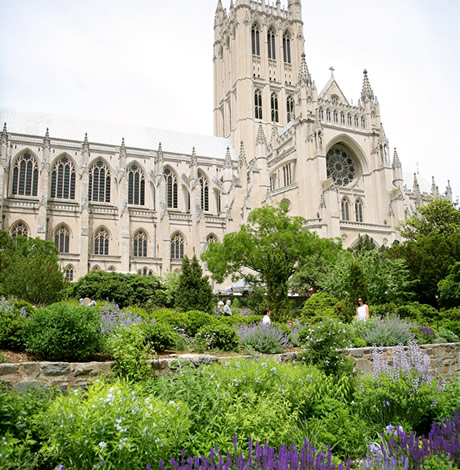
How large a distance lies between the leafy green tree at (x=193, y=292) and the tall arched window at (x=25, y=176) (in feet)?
89.0

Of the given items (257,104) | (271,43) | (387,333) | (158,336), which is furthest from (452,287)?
(271,43)

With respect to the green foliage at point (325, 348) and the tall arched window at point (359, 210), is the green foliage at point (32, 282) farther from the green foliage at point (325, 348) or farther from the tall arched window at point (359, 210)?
the tall arched window at point (359, 210)

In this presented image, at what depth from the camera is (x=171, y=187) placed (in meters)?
50.1

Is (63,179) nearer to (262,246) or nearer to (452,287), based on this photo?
(262,246)

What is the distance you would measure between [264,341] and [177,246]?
3504cm

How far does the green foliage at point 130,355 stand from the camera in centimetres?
744

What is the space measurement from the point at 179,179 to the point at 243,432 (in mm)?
45806

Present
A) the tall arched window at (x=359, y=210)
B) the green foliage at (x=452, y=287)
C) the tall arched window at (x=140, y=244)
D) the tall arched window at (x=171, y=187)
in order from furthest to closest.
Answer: the tall arched window at (x=171, y=187) < the tall arched window at (x=359, y=210) < the tall arched window at (x=140, y=244) < the green foliage at (x=452, y=287)

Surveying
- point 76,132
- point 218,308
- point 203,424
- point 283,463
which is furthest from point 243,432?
point 76,132

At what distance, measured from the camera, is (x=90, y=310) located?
8430 millimetres

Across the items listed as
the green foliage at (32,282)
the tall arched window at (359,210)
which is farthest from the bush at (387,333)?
the tall arched window at (359,210)

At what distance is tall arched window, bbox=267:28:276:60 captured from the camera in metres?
60.7

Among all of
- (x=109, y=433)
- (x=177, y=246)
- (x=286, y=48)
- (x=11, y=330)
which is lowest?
(x=109, y=433)

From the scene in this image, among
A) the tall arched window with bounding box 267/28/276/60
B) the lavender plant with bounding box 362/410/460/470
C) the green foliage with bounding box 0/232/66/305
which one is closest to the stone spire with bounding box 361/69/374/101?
the tall arched window with bounding box 267/28/276/60
